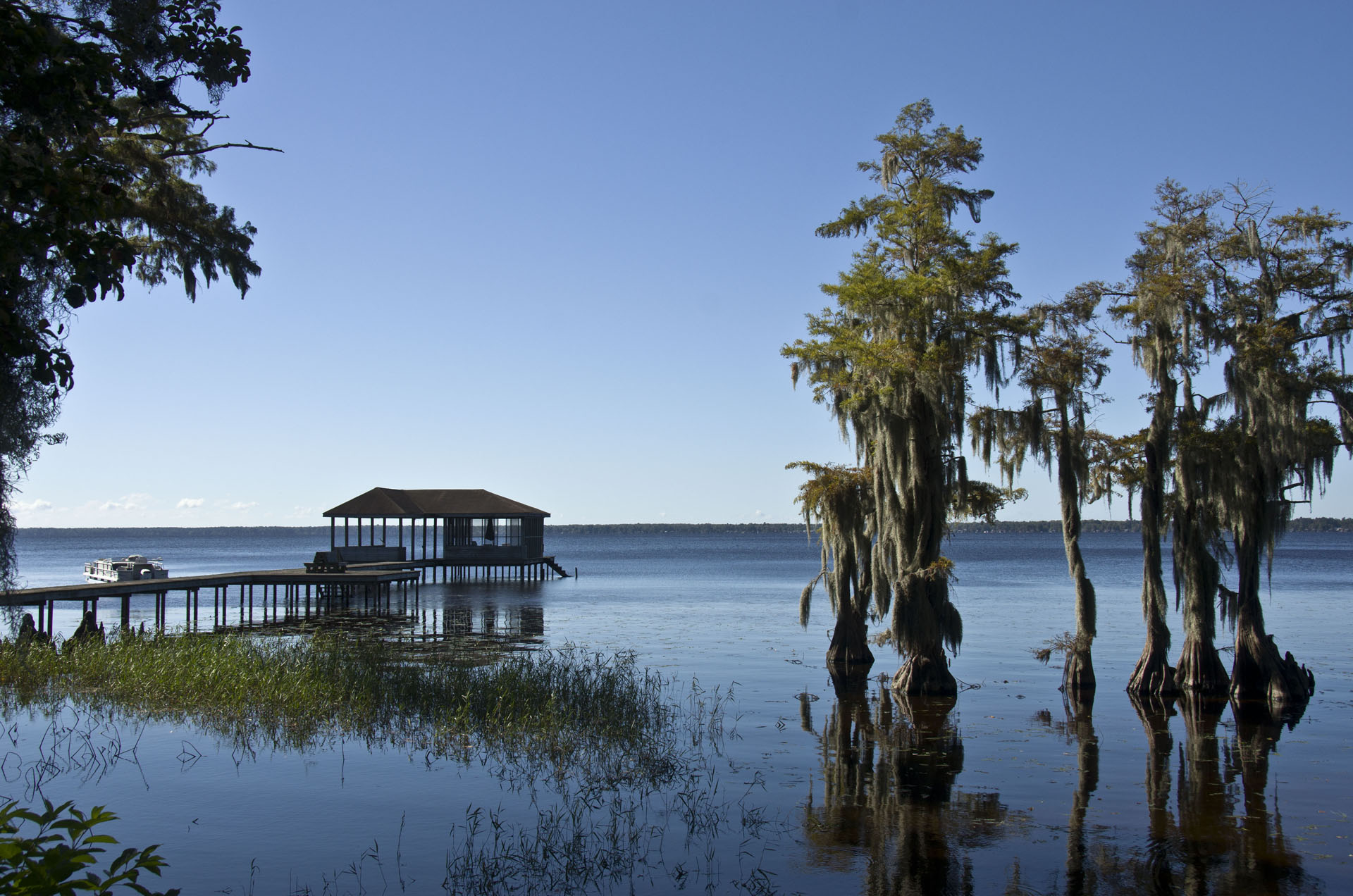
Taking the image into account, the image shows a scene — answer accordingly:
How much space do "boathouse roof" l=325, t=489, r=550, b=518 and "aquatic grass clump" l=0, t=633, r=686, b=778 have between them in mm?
33142

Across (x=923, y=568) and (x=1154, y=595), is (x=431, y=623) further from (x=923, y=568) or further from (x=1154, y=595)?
(x=1154, y=595)

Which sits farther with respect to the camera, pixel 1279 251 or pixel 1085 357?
pixel 1085 357

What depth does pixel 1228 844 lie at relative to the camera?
11.1 meters

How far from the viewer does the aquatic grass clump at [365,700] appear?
15.1 metres

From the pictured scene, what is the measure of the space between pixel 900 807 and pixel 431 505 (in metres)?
51.7

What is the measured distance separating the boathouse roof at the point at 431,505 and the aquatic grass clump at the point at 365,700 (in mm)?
33142

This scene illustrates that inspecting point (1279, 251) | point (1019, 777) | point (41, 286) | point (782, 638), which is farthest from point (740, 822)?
point (782, 638)

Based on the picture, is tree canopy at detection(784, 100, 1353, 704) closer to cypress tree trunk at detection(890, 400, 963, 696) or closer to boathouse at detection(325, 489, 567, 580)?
cypress tree trunk at detection(890, 400, 963, 696)

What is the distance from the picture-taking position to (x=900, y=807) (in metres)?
12.6

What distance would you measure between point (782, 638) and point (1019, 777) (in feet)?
63.9

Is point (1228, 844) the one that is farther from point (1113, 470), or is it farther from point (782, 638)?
point (782, 638)

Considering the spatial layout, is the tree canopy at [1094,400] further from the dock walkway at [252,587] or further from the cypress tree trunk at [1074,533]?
the dock walkway at [252,587]

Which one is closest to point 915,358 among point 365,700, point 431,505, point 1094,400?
point 1094,400

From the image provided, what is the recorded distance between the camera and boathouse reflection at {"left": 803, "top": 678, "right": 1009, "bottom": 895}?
33.7 ft
